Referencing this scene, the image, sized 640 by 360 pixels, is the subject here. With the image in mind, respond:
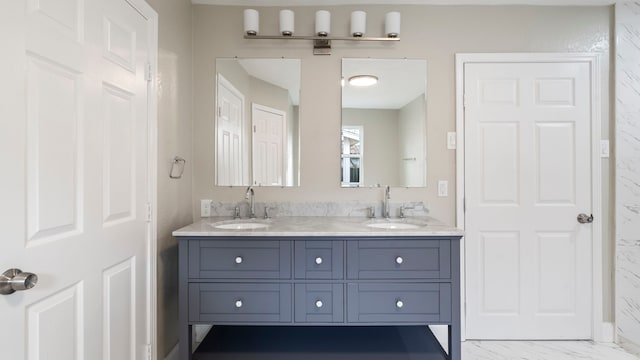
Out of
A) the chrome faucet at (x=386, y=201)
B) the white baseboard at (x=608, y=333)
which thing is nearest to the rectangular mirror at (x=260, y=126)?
the chrome faucet at (x=386, y=201)

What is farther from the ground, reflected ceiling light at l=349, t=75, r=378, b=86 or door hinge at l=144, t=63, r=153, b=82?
reflected ceiling light at l=349, t=75, r=378, b=86

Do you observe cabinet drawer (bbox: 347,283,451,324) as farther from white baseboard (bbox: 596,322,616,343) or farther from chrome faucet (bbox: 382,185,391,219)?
white baseboard (bbox: 596,322,616,343)

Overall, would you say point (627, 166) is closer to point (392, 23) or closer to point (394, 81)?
point (394, 81)

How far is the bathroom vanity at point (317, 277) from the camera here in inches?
71.9

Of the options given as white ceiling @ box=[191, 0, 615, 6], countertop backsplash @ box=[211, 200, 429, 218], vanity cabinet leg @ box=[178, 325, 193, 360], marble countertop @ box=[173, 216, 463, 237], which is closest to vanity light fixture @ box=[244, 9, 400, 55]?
white ceiling @ box=[191, 0, 615, 6]

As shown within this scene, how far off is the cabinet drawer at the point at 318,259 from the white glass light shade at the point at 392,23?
4.95ft

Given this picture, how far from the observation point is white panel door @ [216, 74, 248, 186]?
8.15ft

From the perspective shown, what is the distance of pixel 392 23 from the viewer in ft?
7.75

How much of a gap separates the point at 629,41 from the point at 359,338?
2789 mm

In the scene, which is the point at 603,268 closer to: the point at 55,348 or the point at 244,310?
the point at 244,310

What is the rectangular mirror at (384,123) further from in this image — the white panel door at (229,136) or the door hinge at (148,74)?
the door hinge at (148,74)

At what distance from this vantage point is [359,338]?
2182 millimetres

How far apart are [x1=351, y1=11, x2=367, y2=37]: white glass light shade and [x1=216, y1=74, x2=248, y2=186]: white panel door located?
0.92 metres

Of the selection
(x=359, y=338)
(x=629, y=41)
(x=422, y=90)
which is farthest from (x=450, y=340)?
(x=629, y=41)
